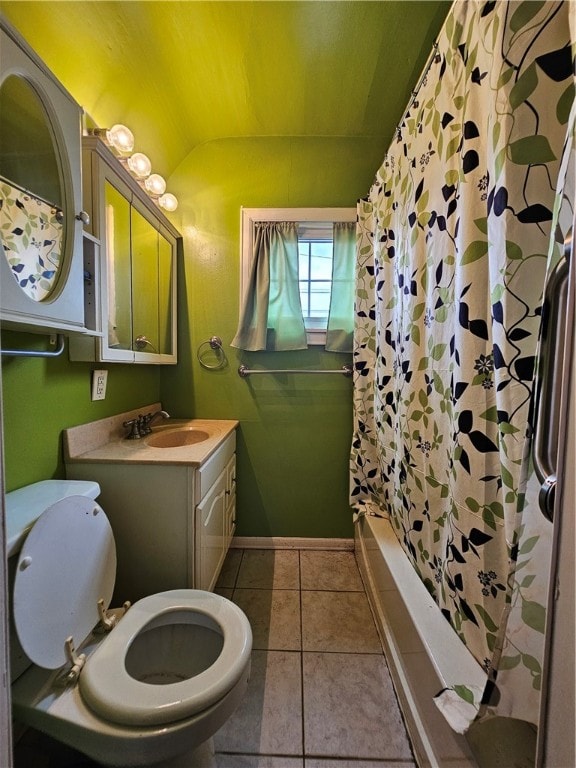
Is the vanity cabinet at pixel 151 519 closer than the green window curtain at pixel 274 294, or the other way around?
the vanity cabinet at pixel 151 519

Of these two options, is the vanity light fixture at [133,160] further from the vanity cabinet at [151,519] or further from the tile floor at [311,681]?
the tile floor at [311,681]

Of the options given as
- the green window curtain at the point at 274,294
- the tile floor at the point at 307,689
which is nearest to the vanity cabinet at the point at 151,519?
the tile floor at the point at 307,689

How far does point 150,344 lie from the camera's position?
159cm

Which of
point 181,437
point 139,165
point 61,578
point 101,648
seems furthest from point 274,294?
point 101,648

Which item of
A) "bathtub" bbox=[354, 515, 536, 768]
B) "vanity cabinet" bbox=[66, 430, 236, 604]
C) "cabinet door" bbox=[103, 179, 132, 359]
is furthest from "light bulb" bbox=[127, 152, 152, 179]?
"bathtub" bbox=[354, 515, 536, 768]

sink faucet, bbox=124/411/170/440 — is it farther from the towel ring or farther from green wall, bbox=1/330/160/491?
the towel ring

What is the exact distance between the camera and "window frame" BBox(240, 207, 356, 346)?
1845mm

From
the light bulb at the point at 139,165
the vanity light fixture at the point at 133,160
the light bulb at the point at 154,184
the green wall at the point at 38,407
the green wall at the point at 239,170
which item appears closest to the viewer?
the green wall at the point at 38,407

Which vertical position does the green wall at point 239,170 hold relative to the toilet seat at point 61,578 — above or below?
above

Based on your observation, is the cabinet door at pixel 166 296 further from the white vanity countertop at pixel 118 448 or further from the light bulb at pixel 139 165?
the white vanity countertop at pixel 118 448

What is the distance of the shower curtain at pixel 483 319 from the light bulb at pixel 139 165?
4.08 ft

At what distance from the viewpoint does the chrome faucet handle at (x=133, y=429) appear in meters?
1.44

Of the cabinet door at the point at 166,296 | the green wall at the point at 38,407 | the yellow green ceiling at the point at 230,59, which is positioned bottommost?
the green wall at the point at 38,407

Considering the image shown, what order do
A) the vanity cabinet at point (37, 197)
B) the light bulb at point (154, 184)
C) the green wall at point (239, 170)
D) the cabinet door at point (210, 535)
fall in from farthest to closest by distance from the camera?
the light bulb at point (154, 184)
the cabinet door at point (210, 535)
the green wall at point (239, 170)
the vanity cabinet at point (37, 197)
